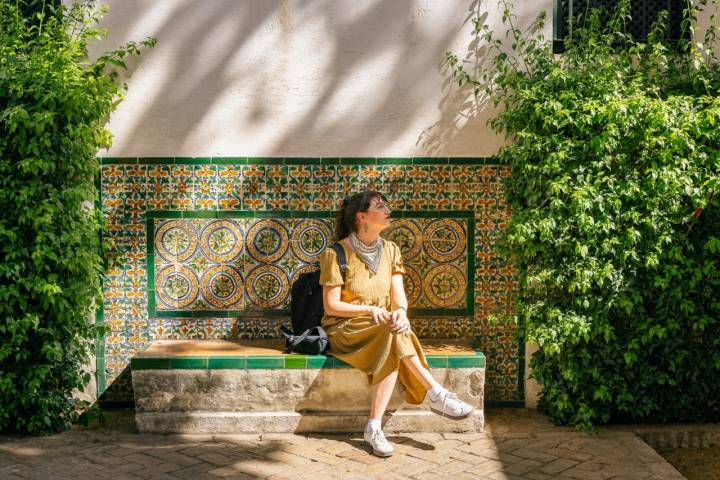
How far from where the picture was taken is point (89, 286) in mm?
5273

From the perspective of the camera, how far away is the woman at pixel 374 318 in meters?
4.94

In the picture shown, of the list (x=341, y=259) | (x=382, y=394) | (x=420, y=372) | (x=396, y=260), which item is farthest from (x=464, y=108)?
(x=382, y=394)

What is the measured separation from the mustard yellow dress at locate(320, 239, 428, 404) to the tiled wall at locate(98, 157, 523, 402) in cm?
62

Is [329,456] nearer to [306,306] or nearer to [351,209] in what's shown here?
[306,306]

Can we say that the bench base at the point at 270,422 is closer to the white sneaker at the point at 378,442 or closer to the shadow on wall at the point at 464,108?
the white sneaker at the point at 378,442

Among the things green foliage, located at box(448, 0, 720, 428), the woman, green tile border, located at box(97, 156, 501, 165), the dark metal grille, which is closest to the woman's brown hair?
the woman

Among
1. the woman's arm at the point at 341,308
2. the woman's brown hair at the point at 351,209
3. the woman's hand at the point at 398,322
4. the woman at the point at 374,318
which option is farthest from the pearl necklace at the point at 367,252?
the woman's hand at the point at 398,322

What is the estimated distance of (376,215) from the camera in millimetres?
5168

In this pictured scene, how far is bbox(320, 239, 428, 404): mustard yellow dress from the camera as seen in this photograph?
496 cm

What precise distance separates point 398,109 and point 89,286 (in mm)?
2554

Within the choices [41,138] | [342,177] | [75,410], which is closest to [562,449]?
[342,177]

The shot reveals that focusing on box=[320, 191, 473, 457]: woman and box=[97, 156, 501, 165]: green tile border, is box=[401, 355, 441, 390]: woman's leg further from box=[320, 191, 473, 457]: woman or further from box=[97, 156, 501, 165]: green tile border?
box=[97, 156, 501, 165]: green tile border

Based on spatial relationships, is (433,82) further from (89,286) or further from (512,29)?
(89,286)

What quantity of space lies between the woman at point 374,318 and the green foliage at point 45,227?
1.69 m
